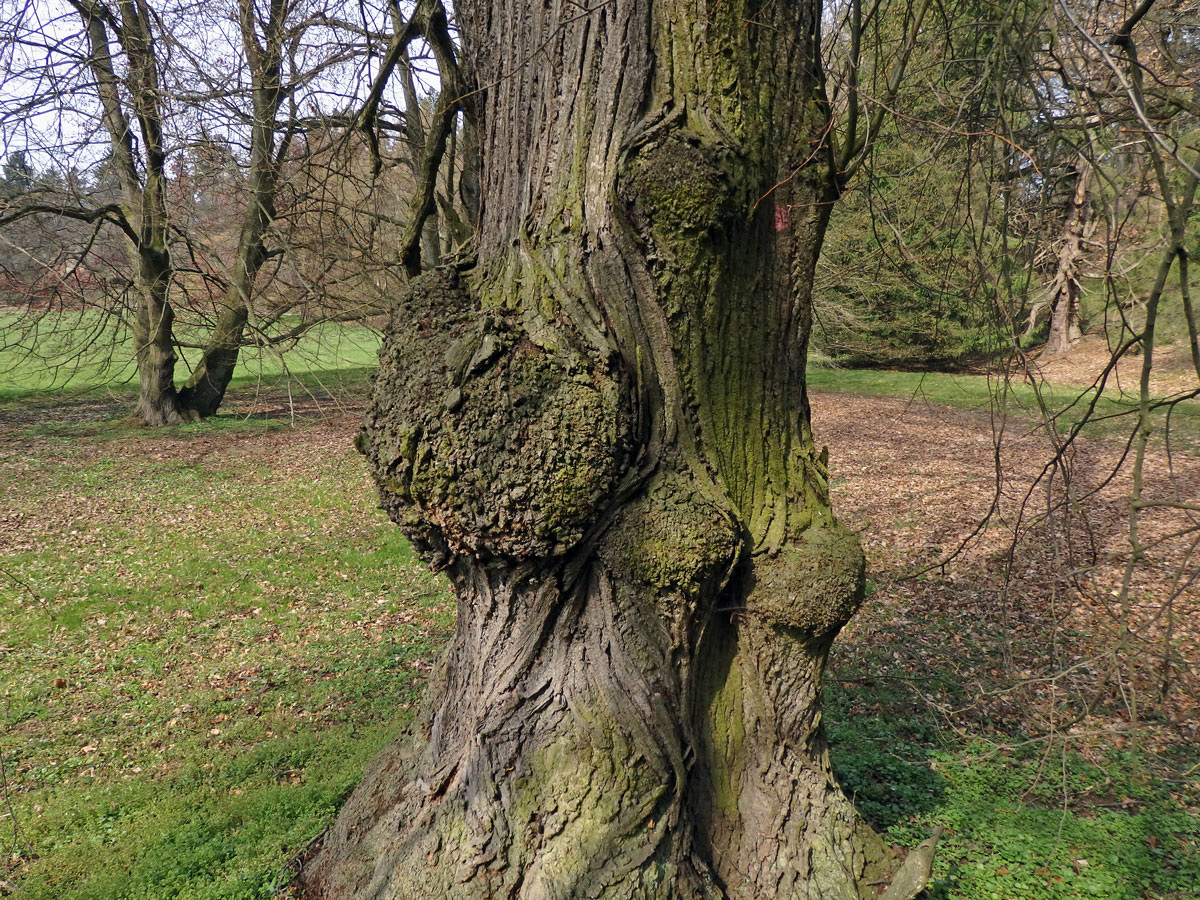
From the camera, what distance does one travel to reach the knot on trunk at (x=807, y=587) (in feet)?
9.12

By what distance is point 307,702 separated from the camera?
16.7 feet

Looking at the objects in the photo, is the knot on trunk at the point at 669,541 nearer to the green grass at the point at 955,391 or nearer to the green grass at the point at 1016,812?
the green grass at the point at 1016,812

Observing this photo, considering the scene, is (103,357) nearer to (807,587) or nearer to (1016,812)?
(807,587)

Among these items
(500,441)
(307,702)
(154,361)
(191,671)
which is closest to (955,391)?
(154,361)

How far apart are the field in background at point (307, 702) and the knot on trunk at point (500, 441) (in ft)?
4.09

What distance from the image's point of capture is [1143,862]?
3369 mm

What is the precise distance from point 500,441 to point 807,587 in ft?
3.98

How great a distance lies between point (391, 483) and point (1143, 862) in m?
3.54

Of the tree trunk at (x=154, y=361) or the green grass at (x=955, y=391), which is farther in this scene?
the green grass at (x=955, y=391)

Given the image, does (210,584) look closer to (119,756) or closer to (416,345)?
(119,756)

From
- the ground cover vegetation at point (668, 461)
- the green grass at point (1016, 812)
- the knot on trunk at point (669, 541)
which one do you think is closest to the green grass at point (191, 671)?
the ground cover vegetation at point (668, 461)

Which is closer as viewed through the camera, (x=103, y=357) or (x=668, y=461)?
(x=668, y=461)

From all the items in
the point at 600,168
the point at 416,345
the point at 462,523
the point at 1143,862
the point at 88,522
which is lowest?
the point at 1143,862

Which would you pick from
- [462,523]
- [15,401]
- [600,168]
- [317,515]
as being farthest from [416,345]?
[15,401]
